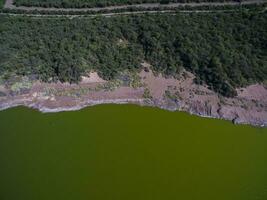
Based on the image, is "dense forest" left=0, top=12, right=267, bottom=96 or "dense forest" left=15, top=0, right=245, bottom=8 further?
"dense forest" left=15, top=0, right=245, bottom=8

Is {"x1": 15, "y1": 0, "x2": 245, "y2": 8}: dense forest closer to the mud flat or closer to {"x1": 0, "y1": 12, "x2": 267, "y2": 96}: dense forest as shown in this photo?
{"x1": 0, "y1": 12, "x2": 267, "y2": 96}: dense forest

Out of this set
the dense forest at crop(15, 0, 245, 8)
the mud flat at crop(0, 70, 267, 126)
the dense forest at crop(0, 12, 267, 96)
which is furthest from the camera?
the dense forest at crop(15, 0, 245, 8)

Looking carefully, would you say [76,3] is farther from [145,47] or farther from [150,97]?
[150,97]

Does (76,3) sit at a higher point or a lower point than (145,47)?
higher

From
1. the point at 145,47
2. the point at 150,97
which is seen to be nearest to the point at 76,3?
the point at 145,47

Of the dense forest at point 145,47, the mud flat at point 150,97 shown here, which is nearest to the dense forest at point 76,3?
the dense forest at point 145,47

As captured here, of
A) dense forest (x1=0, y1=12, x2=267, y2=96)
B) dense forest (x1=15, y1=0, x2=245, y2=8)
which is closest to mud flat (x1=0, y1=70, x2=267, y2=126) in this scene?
dense forest (x1=0, y1=12, x2=267, y2=96)

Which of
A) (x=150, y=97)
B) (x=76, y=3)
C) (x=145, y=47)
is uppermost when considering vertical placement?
(x=76, y=3)

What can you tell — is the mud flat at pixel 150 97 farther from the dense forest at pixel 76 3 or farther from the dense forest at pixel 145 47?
the dense forest at pixel 76 3

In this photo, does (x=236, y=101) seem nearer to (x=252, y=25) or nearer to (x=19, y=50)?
(x=252, y=25)

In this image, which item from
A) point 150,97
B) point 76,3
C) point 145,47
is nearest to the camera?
point 150,97
